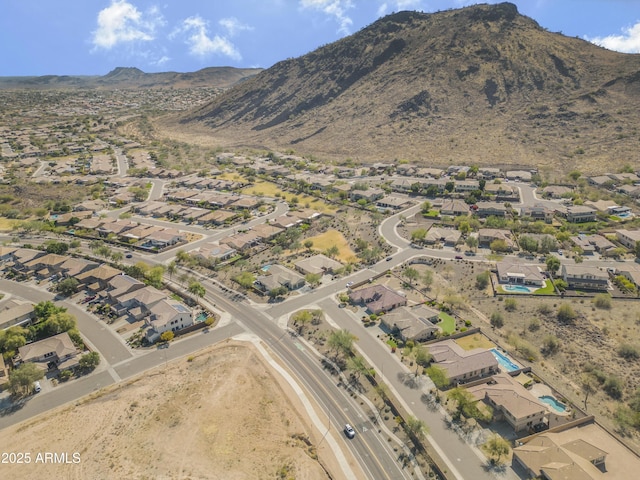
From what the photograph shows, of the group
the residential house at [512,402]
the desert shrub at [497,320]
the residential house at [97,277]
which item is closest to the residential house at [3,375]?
the residential house at [97,277]

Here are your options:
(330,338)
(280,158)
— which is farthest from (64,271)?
(280,158)

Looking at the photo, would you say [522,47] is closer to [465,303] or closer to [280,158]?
[280,158]

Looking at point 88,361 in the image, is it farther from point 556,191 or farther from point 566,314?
point 556,191

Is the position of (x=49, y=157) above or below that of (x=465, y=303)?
above

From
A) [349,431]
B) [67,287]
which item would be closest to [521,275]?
[349,431]

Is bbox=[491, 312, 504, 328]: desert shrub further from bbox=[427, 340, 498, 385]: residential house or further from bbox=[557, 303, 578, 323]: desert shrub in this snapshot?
bbox=[557, 303, 578, 323]: desert shrub

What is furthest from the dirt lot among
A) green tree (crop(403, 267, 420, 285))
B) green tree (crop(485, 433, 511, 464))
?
green tree (crop(403, 267, 420, 285))

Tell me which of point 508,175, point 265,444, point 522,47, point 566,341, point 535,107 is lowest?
point 265,444
